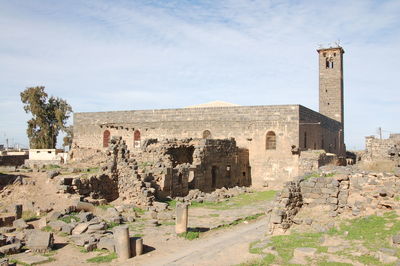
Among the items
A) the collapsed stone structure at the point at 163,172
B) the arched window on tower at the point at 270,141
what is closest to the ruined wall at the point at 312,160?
the arched window on tower at the point at 270,141

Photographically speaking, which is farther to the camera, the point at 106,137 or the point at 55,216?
the point at 106,137

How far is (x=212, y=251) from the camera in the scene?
39.0 ft

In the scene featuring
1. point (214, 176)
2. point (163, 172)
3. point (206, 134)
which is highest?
point (206, 134)

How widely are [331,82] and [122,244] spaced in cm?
3241

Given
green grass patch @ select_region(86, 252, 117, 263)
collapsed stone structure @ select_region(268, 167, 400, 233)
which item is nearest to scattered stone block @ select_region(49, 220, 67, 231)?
green grass patch @ select_region(86, 252, 117, 263)

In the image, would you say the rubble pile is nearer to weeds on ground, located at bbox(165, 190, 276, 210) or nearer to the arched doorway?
weeds on ground, located at bbox(165, 190, 276, 210)

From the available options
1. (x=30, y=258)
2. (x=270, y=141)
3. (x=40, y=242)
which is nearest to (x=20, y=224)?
(x=40, y=242)

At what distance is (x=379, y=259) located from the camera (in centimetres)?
914

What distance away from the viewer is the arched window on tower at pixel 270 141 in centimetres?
2819

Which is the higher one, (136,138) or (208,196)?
(136,138)

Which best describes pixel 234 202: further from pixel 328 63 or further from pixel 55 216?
pixel 328 63

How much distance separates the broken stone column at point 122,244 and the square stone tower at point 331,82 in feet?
104

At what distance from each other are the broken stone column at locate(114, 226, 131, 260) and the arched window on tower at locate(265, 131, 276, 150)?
59.4 feet

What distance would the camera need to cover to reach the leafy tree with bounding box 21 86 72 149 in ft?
149
